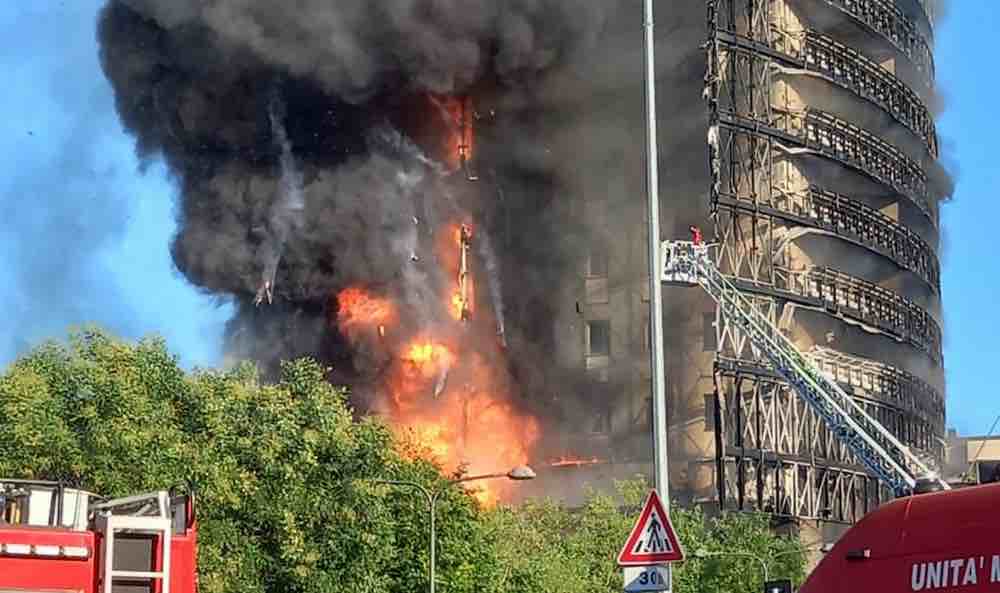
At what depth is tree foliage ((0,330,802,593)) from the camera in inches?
1220

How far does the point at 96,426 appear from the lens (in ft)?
104

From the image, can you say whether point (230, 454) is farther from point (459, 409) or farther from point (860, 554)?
point (459, 409)

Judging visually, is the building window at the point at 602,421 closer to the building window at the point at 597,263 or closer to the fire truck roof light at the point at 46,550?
the building window at the point at 597,263

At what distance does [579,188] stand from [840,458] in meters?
16.6

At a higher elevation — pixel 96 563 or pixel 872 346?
pixel 872 346

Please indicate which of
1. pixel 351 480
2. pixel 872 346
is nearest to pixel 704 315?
pixel 872 346

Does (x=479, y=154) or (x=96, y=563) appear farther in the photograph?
(x=479, y=154)

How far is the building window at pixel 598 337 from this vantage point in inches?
3068

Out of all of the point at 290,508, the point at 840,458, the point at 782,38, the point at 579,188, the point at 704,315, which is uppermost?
the point at 782,38

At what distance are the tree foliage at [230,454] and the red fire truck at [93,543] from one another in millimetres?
16848

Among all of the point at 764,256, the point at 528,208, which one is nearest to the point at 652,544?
the point at 764,256

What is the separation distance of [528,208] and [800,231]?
1245 centimetres

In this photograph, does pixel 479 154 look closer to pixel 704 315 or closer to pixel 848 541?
pixel 704 315

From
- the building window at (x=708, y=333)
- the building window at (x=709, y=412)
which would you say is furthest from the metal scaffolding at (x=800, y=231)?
the building window at (x=708, y=333)
